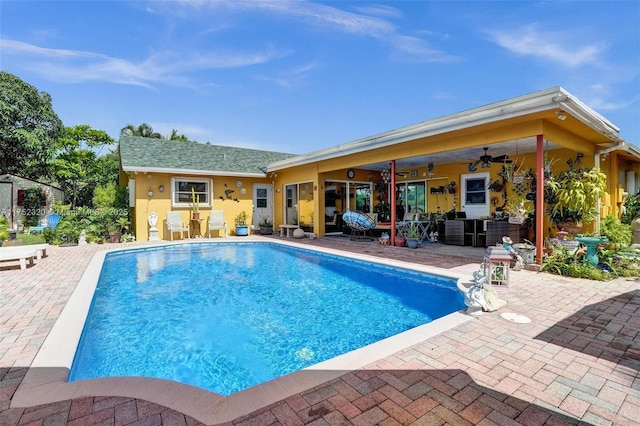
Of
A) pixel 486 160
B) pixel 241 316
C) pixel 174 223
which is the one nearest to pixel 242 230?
pixel 174 223

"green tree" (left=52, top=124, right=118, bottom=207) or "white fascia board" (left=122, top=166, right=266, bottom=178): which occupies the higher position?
"green tree" (left=52, top=124, right=118, bottom=207)

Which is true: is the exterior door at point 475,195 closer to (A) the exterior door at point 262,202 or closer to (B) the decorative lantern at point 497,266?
(B) the decorative lantern at point 497,266

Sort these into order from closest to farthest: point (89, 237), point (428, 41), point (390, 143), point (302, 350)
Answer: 1. point (302, 350)
2. point (390, 143)
3. point (428, 41)
4. point (89, 237)

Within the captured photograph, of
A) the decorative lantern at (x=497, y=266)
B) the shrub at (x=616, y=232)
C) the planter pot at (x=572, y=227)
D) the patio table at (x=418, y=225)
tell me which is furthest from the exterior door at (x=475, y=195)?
the decorative lantern at (x=497, y=266)

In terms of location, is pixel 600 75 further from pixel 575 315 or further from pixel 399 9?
pixel 575 315

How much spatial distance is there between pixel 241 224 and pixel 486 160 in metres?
9.82

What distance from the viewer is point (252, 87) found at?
1364 centimetres

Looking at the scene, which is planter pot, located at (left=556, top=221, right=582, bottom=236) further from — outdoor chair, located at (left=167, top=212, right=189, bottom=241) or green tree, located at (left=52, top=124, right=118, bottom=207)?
green tree, located at (left=52, top=124, right=118, bottom=207)

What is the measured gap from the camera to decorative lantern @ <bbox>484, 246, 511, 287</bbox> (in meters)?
4.54

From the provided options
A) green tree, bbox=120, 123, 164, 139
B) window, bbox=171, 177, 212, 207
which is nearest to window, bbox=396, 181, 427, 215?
window, bbox=171, 177, 212, 207

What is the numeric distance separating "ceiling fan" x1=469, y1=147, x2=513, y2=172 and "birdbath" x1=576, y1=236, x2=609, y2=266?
3.03 m

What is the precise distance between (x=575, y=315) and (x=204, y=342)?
4.45 m

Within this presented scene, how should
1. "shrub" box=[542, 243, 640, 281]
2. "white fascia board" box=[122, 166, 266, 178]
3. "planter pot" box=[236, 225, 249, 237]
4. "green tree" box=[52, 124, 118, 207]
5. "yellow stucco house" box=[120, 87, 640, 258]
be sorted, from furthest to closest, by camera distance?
"green tree" box=[52, 124, 118, 207]
"planter pot" box=[236, 225, 249, 237]
"white fascia board" box=[122, 166, 266, 178]
"yellow stucco house" box=[120, 87, 640, 258]
"shrub" box=[542, 243, 640, 281]

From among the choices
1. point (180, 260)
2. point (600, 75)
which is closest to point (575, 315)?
point (180, 260)
